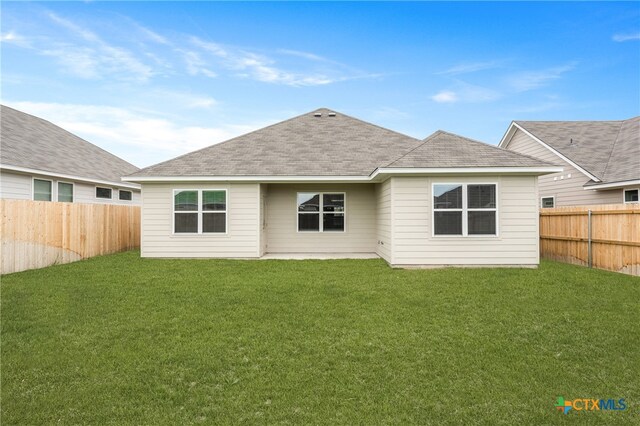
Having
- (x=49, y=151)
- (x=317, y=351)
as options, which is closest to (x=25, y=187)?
(x=49, y=151)

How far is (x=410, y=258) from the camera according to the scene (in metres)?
10.4

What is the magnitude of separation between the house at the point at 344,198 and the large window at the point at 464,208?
0.03 meters

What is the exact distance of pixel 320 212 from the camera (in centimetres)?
1391

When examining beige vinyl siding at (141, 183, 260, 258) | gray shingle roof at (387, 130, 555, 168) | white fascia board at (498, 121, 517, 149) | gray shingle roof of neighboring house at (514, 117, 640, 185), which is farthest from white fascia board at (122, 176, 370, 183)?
white fascia board at (498, 121, 517, 149)

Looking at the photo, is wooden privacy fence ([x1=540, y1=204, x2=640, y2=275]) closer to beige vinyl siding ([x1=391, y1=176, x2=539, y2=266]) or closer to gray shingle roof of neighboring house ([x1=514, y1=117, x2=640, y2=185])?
beige vinyl siding ([x1=391, y1=176, x2=539, y2=266])

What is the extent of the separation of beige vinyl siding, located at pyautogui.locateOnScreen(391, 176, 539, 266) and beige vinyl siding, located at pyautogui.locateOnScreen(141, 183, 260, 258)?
4885mm

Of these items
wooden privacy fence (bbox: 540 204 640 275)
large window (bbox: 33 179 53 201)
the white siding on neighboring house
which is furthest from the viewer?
the white siding on neighboring house

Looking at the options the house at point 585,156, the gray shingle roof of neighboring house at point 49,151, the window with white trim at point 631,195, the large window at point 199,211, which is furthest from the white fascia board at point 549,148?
the gray shingle roof of neighboring house at point 49,151

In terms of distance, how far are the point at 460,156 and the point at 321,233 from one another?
5742 millimetres

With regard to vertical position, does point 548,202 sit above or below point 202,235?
above

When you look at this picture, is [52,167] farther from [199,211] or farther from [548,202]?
[548,202]

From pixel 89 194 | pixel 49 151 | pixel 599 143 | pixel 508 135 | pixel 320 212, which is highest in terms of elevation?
pixel 508 135

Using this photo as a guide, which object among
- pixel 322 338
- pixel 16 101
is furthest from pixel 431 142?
pixel 16 101

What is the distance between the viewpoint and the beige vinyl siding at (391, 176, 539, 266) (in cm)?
1032
